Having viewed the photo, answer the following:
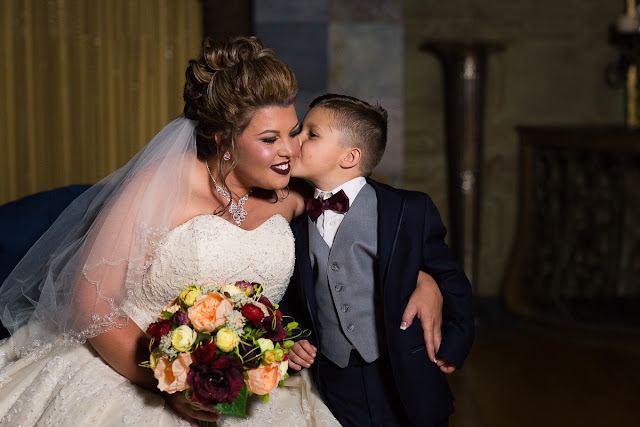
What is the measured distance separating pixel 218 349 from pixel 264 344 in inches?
4.6

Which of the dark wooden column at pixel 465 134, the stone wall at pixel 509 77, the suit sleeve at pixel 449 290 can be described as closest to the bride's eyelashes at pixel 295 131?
the suit sleeve at pixel 449 290

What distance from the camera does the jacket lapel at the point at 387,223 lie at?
6.71 feet

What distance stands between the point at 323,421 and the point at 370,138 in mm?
897

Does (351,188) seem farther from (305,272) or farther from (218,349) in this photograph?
(218,349)

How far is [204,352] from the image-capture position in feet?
5.65

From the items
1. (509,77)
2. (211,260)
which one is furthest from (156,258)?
(509,77)

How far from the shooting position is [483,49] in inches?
192

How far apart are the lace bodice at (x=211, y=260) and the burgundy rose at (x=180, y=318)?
36cm

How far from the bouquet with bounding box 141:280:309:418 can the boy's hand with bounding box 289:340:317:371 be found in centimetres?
20

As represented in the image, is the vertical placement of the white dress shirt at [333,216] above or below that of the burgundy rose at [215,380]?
above

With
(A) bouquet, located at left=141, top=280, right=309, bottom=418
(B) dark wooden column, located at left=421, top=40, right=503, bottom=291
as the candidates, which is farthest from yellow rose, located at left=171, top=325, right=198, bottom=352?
(B) dark wooden column, located at left=421, top=40, right=503, bottom=291

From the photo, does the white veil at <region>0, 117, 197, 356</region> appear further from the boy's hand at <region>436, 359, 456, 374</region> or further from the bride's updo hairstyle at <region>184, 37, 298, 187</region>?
the boy's hand at <region>436, 359, 456, 374</region>

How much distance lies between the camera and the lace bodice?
7.02ft

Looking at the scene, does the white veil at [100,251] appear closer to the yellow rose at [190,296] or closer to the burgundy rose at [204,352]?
the yellow rose at [190,296]
